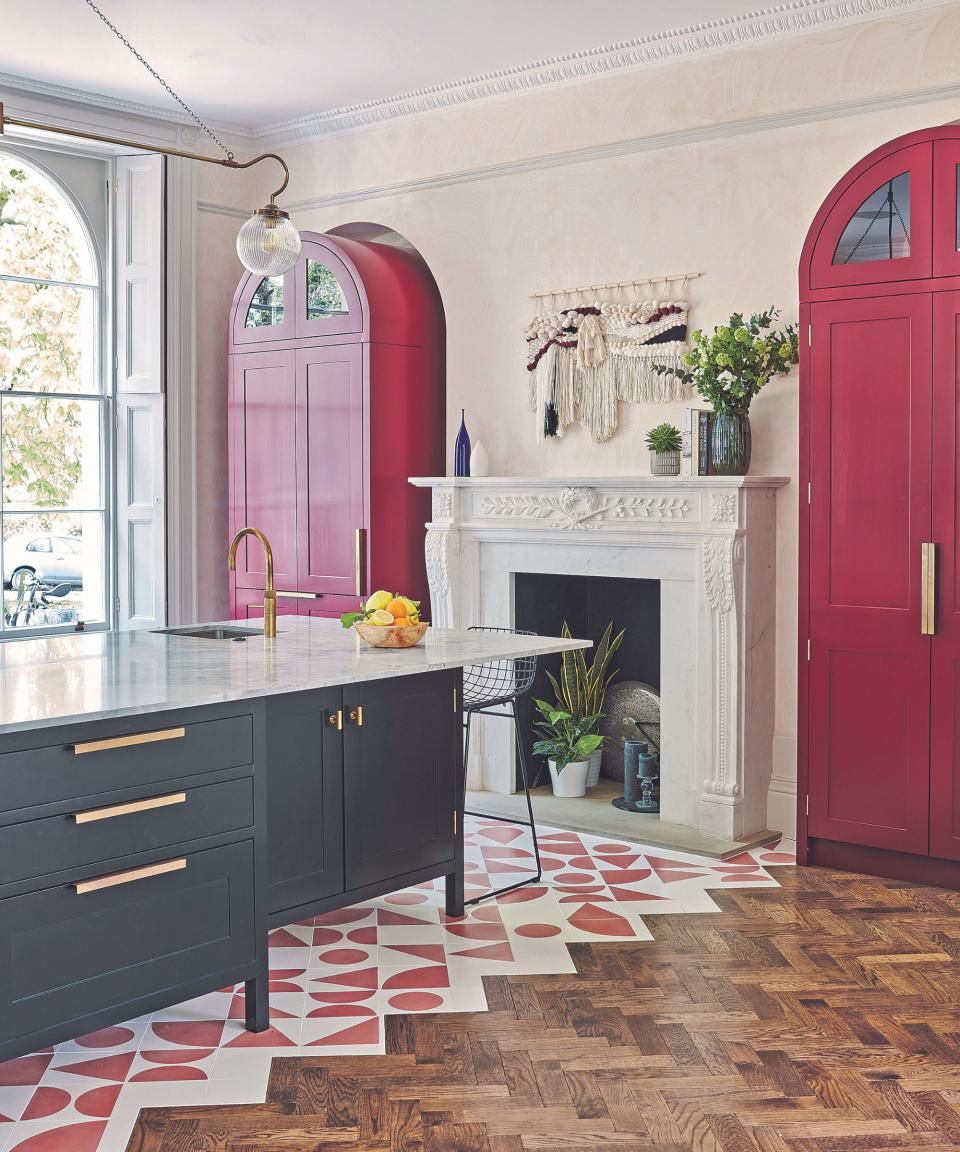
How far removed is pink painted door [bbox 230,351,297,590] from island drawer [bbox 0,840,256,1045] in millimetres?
3052

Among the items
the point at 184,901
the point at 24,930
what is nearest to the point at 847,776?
the point at 184,901

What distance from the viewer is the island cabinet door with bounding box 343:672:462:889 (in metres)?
3.69

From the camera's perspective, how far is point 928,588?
4.40 metres

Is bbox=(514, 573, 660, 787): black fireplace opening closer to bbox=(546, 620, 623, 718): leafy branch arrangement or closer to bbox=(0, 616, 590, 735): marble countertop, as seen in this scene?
bbox=(546, 620, 623, 718): leafy branch arrangement

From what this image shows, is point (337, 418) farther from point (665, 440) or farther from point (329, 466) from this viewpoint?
point (665, 440)

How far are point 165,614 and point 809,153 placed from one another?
3.70m

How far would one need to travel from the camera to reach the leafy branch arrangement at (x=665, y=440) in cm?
514

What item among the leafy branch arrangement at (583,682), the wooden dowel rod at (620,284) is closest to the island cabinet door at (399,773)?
the leafy branch arrangement at (583,682)

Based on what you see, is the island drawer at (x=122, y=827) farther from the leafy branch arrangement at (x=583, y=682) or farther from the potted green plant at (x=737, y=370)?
the leafy branch arrangement at (x=583, y=682)

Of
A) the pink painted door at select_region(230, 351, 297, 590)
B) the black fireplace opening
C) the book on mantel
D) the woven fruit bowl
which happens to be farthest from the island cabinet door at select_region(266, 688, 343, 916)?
the pink painted door at select_region(230, 351, 297, 590)

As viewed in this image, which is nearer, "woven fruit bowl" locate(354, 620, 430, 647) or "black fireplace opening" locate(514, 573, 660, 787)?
"woven fruit bowl" locate(354, 620, 430, 647)

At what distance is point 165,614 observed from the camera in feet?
21.0

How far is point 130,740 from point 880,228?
314 centimetres

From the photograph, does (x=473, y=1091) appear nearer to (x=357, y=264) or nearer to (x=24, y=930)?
(x=24, y=930)
